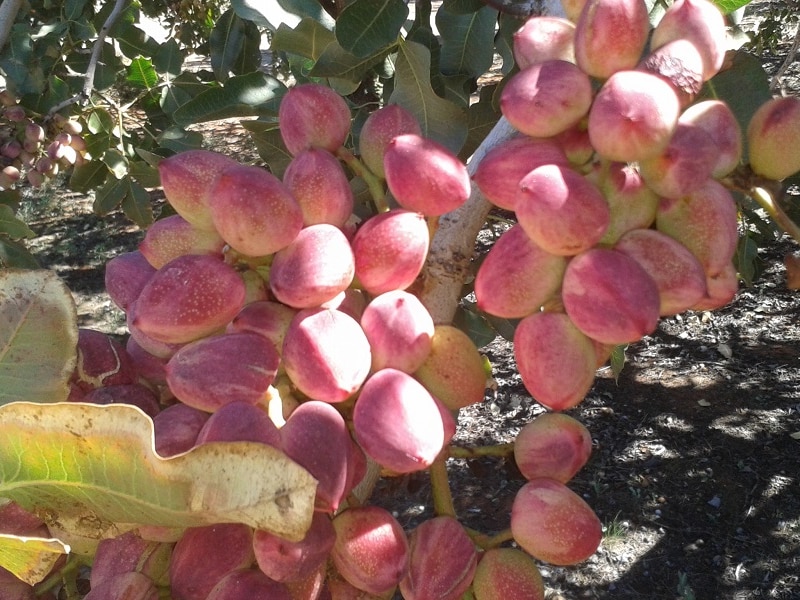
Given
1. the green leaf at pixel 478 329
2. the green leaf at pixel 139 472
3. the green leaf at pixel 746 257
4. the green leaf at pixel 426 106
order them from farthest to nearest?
the green leaf at pixel 746 257 < the green leaf at pixel 478 329 < the green leaf at pixel 426 106 < the green leaf at pixel 139 472

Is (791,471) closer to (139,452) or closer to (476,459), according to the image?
(476,459)

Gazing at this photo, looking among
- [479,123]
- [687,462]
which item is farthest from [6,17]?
[687,462]

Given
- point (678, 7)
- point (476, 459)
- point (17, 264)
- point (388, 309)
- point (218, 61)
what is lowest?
point (17, 264)

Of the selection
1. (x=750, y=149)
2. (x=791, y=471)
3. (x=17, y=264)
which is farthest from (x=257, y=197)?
(x=791, y=471)

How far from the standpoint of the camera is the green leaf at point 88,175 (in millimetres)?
2338

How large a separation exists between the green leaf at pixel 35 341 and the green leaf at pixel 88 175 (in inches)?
72.2

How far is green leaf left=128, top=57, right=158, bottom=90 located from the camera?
214cm

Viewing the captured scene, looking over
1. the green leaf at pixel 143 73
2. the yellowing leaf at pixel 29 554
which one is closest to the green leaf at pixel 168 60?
the green leaf at pixel 143 73

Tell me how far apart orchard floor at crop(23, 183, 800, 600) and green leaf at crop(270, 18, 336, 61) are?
132 cm

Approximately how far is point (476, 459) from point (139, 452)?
0.37 m

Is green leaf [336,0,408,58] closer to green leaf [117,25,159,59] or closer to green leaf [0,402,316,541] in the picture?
green leaf [0,402,316,541]

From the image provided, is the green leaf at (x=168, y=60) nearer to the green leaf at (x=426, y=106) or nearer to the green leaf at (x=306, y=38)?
the green leaf at (x=306, y=38)

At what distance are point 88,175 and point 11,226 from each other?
30.0 inches

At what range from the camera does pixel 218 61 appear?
1.68 metres
